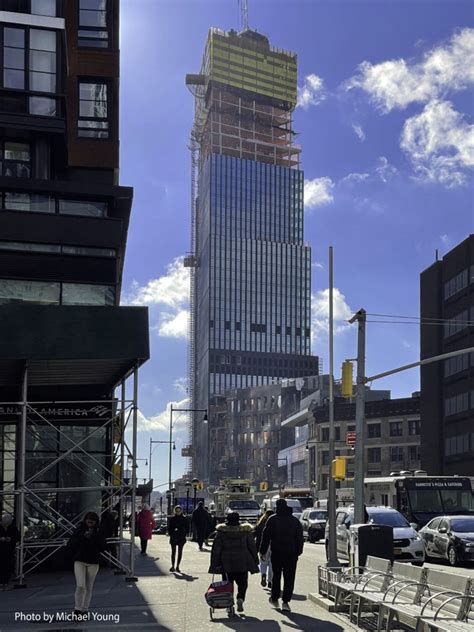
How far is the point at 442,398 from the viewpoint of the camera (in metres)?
88.2

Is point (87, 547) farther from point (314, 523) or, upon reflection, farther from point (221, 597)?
point (314, 523)

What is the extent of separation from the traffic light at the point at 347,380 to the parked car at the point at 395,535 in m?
4.41

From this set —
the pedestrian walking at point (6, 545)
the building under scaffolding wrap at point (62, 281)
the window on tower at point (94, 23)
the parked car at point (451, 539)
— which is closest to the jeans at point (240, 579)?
the building under scaffolding wrap at point (62, 281)

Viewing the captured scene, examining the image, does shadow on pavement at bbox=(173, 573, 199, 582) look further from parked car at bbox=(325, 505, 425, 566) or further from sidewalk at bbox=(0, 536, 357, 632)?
parked car at bbox=(325, 505, 425, 566)

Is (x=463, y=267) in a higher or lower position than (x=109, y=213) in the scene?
higher

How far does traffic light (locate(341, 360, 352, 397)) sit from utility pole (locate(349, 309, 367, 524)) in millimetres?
335

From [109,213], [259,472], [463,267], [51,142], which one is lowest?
[259,472]

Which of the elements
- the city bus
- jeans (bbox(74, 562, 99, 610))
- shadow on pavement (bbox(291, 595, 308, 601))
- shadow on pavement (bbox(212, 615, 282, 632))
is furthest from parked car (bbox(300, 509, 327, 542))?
jeans (bbox(74, 562, 99, 610))

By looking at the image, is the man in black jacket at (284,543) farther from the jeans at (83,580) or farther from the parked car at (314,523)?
the parked car at (314,523)

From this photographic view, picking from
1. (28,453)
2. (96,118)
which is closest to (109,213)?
(96,118)

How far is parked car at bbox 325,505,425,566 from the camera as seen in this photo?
26.6 metres

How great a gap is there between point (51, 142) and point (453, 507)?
66.2 feet

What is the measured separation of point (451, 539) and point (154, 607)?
14.9m

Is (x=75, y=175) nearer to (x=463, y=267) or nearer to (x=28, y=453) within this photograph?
(x=28, y=453)
